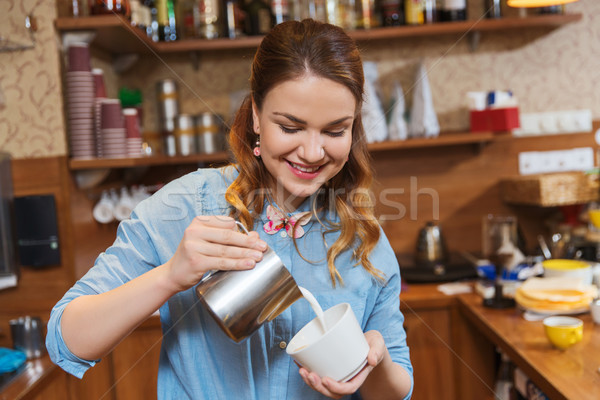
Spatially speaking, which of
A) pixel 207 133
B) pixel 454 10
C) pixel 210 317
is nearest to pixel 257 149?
pixel 210 317

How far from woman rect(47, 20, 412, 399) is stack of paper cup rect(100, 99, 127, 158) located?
3.54ft

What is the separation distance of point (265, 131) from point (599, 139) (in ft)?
7.58

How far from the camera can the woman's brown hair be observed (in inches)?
39.0

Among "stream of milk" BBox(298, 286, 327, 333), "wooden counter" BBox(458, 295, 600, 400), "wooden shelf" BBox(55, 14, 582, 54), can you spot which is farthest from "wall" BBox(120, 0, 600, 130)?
"stream of milk" BBox(298, 286, 327, 333)

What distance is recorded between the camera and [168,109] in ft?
8.63

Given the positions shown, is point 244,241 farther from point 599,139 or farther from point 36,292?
point 599,139

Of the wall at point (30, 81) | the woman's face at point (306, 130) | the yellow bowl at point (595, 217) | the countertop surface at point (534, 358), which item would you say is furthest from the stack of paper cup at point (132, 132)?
the yellow bowl at point (595, 217)

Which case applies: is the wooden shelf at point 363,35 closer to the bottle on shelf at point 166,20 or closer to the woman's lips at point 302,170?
the bottle on shelf at point 166,20

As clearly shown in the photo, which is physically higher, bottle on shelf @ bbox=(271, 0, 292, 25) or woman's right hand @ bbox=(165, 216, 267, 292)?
bottle on shelf @ bbox=(271, 0, 292, 25)

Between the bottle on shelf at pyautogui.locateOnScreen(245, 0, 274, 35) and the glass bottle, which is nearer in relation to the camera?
the glass bottle

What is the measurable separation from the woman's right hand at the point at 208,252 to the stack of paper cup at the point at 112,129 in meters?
1.40

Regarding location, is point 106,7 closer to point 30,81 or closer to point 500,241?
point 30,81

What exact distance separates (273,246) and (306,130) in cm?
24

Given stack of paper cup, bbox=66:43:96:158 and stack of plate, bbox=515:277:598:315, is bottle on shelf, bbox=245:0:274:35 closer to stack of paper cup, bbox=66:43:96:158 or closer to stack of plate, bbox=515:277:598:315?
stack of paper cup, bbox=66:43:96:158
